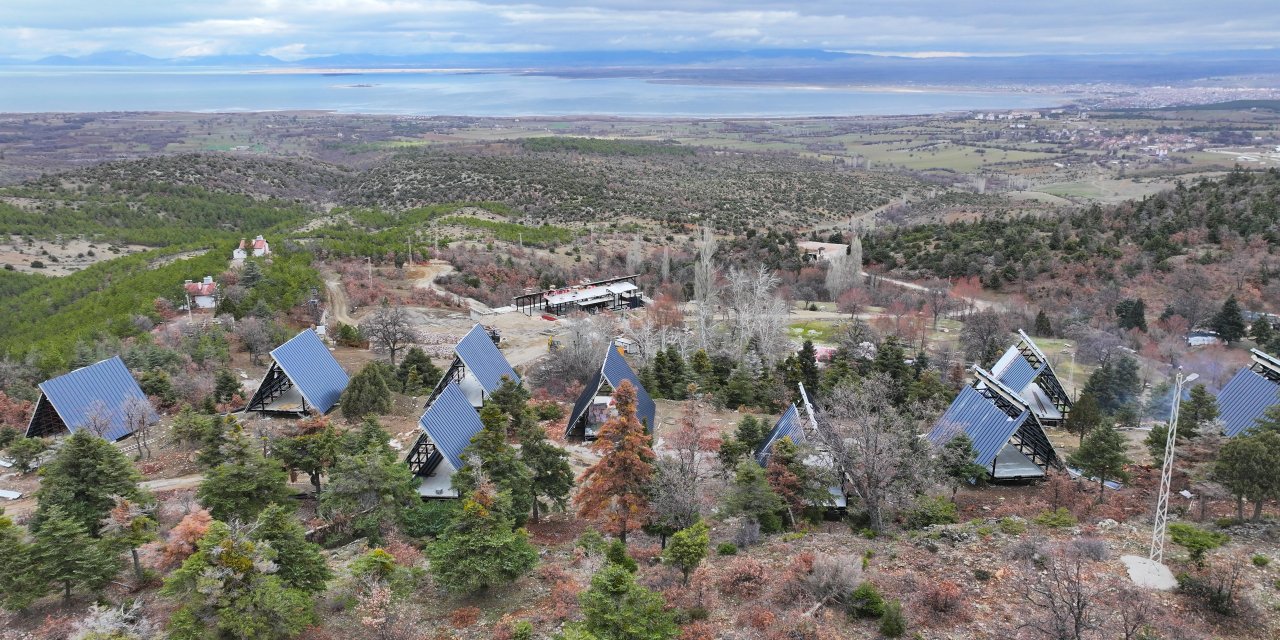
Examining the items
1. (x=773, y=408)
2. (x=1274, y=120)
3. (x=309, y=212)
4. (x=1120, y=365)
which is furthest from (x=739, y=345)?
(x=1274, y=120)

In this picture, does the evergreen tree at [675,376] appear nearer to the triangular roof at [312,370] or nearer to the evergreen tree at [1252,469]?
the triangular roof at [312,370]

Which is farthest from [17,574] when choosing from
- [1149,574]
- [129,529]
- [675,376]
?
[1149,574]

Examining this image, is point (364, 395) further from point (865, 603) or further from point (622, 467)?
point (865, 603)

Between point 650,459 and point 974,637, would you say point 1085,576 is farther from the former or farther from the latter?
point 650,459

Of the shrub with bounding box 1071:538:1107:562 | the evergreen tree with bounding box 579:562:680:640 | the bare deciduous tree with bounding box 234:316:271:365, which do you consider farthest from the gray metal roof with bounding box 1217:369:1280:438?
the bare deciduous tree with bounding box 234:316:271:365

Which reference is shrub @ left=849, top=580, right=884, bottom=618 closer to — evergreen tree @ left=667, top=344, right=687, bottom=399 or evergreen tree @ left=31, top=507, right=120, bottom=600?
evergreen tree @ left=31, top=507, right=120, bottom=600
